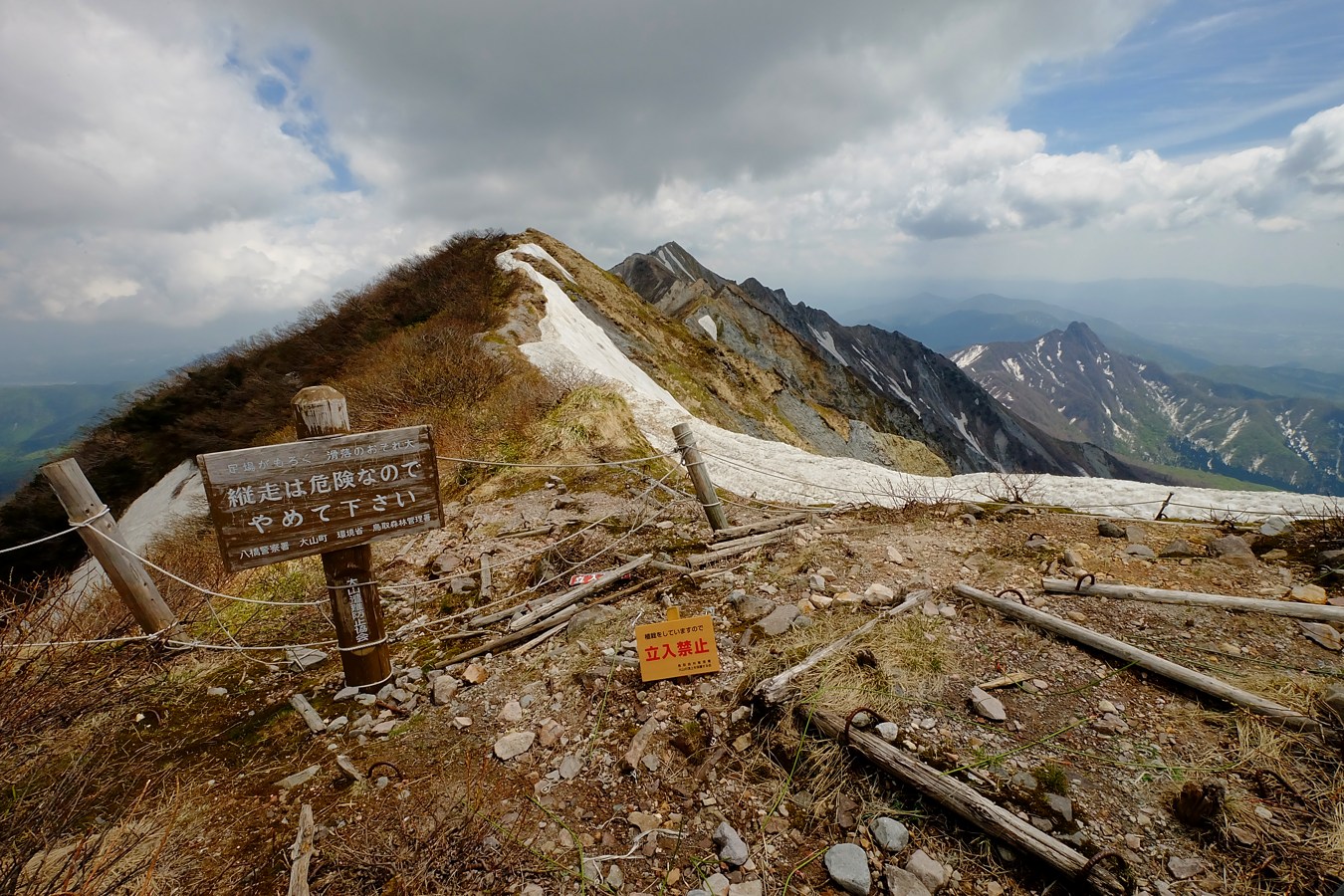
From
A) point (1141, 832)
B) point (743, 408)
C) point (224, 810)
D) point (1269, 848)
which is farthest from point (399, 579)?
point (743, 408)

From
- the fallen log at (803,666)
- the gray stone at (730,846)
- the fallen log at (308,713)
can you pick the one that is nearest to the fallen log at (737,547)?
the fallen log at (803,666)

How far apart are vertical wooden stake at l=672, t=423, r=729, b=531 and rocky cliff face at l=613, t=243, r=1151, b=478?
66.1 ft

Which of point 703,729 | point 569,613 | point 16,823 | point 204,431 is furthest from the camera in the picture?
point 204,431

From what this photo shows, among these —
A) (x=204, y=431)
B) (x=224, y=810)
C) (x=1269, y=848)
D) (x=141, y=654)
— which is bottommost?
(x=1269, y=848)

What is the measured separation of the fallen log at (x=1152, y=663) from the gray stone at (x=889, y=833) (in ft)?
8.14

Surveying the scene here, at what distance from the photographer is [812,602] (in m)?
5.30

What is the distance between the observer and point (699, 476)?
706cm

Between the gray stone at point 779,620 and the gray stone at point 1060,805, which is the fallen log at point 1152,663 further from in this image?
the gray stone at point 779,620

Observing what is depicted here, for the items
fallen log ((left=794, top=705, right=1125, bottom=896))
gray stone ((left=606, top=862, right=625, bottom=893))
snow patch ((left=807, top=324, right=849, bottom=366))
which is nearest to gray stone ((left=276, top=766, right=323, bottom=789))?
gray stone ((left=606, top=862, right=625, bottom=893))

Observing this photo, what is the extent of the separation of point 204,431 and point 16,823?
20.7m

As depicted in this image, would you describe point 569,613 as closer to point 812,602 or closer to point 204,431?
point 812,602

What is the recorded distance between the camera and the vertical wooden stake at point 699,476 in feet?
22.8

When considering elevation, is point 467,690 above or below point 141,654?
below

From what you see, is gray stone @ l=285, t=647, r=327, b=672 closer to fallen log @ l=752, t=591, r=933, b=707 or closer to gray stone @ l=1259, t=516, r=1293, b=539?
fallen log @ l=752, t=591, r=933, b=707
